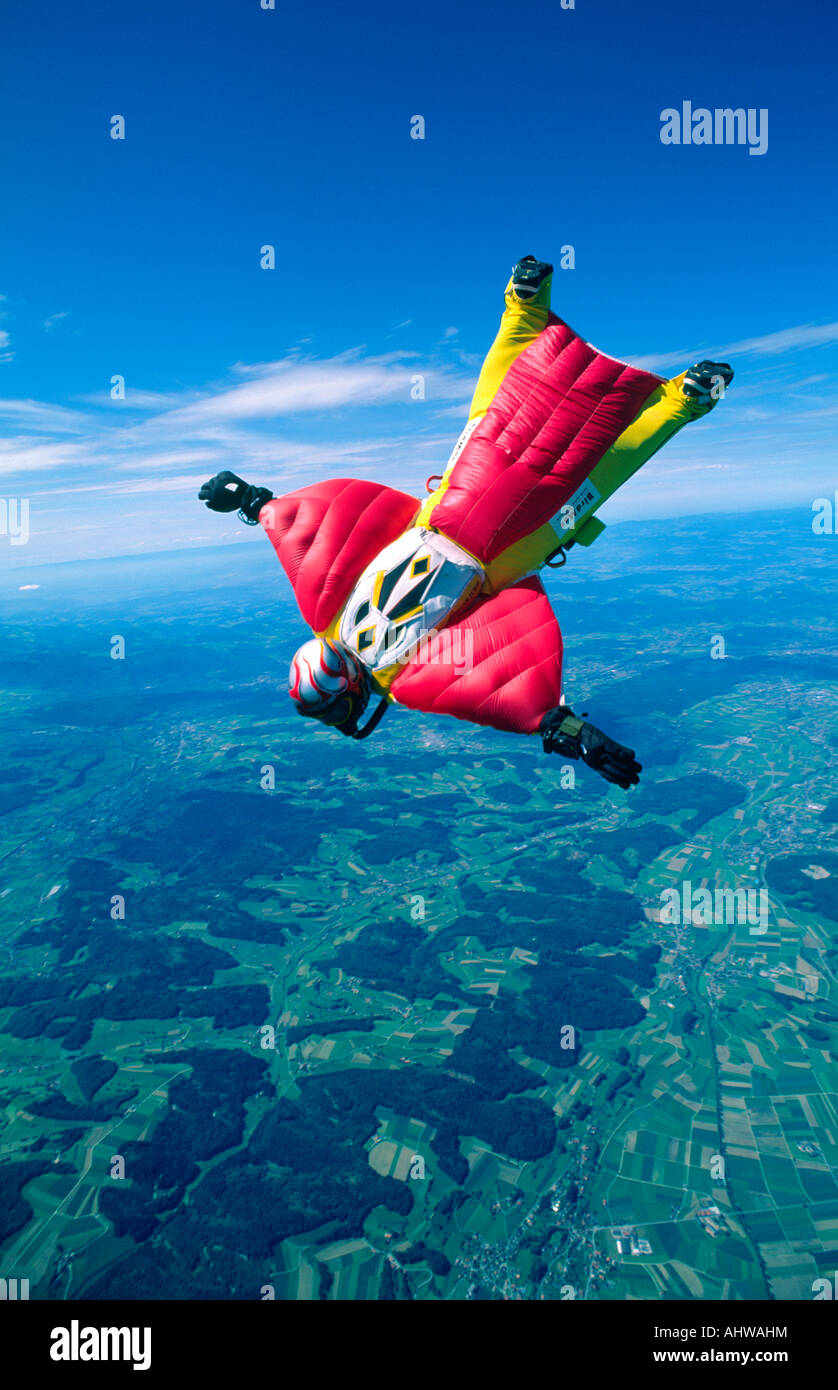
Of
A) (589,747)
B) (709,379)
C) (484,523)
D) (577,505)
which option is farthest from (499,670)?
(709,379)

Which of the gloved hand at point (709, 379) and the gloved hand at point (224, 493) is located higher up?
the gloved hand at point (709, 379)

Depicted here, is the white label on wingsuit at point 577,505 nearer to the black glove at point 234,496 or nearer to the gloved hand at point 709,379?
the gloved hand at point 709,379

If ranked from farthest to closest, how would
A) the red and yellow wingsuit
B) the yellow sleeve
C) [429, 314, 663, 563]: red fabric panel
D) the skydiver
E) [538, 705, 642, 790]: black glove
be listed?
the yellow sleeve → [429, 314, 663, 563]: red fabric panel → the red and yellow wingsuit → the skydiver → [538, 705, 642, 790]: black glove

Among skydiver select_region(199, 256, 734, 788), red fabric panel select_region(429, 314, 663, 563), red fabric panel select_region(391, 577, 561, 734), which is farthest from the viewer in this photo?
red fabric panel select_region(429, 314, 663, 563)

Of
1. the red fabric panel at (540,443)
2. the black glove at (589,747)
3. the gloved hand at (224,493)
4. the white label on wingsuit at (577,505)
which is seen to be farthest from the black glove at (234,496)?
the black glove at (589,747)

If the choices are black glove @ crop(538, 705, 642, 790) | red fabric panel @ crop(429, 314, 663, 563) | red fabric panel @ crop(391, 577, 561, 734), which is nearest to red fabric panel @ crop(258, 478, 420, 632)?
red fabric panel @ crop(429, 314, 663, 563)

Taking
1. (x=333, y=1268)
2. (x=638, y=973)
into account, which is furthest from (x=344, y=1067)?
(x=638, y=973)

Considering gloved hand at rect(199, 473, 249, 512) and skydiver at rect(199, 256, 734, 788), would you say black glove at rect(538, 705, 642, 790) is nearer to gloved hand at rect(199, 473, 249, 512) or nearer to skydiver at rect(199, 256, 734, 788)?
skydiver at rect(199, 256, 734, 788)

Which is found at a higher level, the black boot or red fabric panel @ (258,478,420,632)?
the black boot
